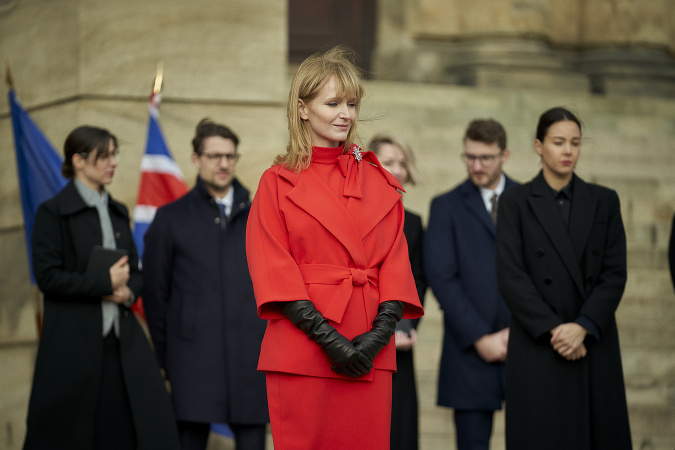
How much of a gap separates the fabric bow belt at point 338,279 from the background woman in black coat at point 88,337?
1.90m

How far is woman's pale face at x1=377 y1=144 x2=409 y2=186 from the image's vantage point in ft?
19.8

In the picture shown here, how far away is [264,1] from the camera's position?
25.9ft

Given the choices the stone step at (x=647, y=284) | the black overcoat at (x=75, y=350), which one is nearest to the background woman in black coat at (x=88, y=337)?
the black overcoat at (x=75, y=350)

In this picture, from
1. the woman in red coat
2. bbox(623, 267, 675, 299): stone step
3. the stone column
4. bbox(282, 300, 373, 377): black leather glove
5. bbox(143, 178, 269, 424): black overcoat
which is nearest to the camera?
bbox(282, 300, 373, 377): black leather glove

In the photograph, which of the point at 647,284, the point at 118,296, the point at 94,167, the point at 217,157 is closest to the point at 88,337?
the point at 118,296

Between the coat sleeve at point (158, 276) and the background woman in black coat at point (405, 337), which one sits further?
the coat sleeve at point (158, 276)

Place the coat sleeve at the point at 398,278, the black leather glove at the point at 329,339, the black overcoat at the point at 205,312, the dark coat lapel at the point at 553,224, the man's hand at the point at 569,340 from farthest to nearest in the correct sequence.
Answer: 1. the black overcoat at the point at 205,312
2. the dark coat lapel at the point at 553,224
3. the man's hand at the point at 569,340
4. the coat sleeve at the point at 398,278
5. the black leather glove at the point at 329,339

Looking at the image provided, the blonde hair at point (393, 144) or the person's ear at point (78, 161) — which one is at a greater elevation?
the blonde hair at point (393, 144)

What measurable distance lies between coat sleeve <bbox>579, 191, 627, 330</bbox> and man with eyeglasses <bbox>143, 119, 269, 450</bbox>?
1888 millimetres

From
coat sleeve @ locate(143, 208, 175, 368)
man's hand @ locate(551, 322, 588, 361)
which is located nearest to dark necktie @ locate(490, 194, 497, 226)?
man's hand @ locate(551, 322, 588, 361)

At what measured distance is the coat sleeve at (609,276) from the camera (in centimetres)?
479

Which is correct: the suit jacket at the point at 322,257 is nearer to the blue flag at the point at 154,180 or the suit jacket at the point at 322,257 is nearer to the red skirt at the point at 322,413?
the red skirt at the point at 322,413

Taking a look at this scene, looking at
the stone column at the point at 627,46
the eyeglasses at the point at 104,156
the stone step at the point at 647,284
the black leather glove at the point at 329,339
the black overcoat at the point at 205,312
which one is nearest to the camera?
the black leather glove at the point at 329,339

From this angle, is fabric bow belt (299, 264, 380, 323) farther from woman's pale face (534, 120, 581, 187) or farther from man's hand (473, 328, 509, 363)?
man's hand (473, 328, 509, 363)
